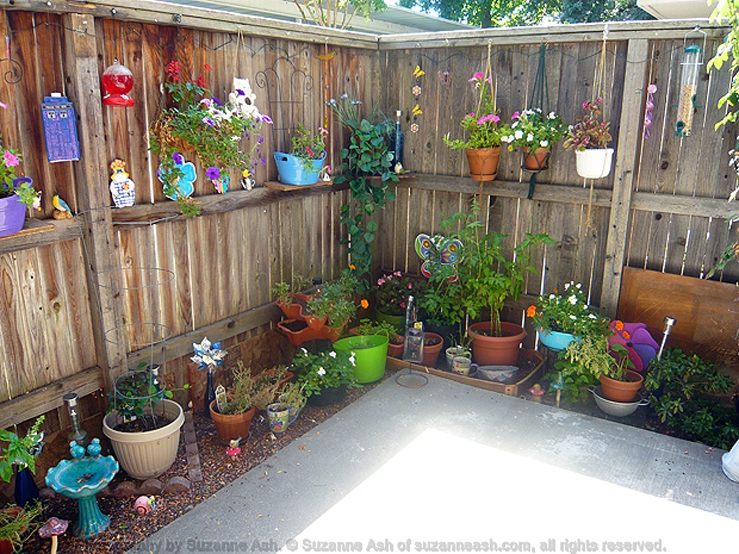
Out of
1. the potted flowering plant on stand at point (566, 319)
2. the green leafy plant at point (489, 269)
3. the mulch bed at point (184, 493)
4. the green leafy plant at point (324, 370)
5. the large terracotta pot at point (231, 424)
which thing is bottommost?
the mulch bed at point (184, 493)

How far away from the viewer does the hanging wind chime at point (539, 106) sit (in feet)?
14.0

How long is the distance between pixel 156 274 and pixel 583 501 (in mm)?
2573

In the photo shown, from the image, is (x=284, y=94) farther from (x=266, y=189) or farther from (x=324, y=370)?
(x=324, y=370)

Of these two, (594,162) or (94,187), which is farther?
(594,162)

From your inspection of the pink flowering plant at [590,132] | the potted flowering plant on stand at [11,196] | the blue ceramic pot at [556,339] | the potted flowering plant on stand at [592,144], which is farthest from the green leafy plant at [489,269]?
the potted flowering plant on stand at [11,196]

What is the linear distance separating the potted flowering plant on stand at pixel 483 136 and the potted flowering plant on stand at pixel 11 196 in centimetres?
279

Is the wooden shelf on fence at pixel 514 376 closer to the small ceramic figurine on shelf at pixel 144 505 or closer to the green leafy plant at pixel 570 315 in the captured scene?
the green leafy plant at pixel 570 315

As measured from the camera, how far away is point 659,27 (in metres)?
3.80

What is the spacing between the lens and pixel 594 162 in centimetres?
400

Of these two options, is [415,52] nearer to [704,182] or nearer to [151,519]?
[704,182]

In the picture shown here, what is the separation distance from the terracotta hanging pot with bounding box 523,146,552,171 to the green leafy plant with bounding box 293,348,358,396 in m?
1.78

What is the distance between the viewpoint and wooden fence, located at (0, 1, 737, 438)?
3.00 meters

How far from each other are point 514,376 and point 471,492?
57.4 inches

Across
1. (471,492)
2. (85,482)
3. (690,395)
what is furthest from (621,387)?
(85,482)
